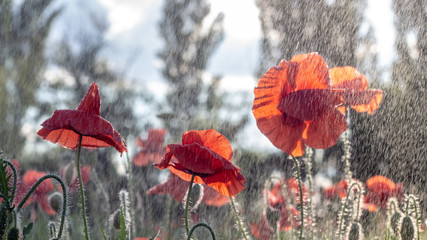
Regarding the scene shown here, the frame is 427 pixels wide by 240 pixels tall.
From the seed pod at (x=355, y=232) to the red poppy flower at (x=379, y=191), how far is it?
0.45 meters

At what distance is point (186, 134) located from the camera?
0.74m

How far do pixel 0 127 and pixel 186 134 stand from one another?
3.74m

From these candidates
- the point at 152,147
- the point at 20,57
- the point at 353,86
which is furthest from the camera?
the point at 20,57

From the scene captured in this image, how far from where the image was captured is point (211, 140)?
0.75 metres

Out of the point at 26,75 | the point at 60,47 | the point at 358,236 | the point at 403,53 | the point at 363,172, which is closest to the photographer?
the point at 358,236

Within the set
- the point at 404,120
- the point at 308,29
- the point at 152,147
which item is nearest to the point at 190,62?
the point at 308,29

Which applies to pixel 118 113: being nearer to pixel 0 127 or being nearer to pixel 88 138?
pixel 0 127

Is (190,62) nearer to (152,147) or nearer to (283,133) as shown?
(152,147)

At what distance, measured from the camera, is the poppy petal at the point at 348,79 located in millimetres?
853

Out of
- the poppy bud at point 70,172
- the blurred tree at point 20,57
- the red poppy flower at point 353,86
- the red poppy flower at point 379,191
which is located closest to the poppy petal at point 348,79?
the red poppy flower at point 353,86

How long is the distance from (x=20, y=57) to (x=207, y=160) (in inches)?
193

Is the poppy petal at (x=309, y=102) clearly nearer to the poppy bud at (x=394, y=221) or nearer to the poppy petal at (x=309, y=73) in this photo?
the poppy petal at (x=309, y=73)

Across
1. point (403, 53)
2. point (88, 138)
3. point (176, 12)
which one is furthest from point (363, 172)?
point (176, 12)

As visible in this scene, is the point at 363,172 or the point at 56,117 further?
the point at 363,172
